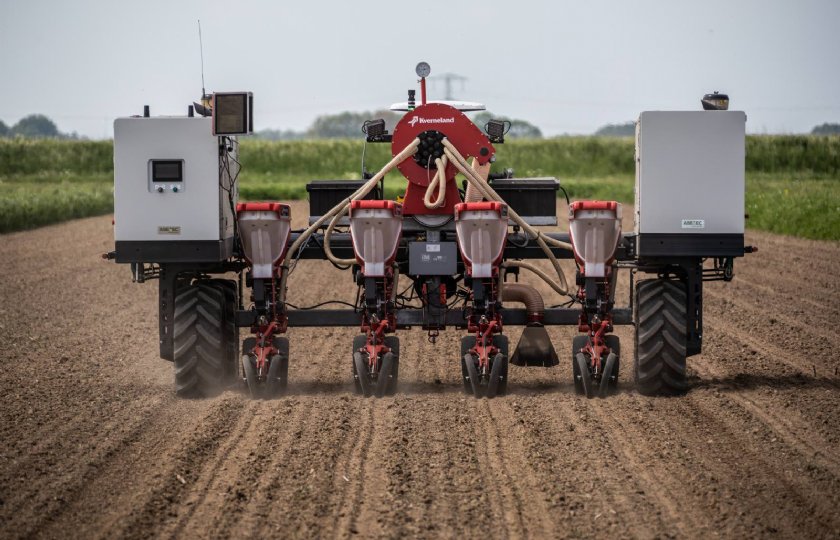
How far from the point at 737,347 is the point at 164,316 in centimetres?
592

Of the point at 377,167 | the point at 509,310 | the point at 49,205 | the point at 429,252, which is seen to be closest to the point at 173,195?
the point at 429,252

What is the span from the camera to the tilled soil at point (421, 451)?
7.46 metres

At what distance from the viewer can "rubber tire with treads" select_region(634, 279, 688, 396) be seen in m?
11.1

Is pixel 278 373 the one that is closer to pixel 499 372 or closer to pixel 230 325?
pixel 230 325

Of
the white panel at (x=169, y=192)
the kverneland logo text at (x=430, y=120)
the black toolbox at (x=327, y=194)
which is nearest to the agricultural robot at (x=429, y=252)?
the white panel at (x=169, y=192)

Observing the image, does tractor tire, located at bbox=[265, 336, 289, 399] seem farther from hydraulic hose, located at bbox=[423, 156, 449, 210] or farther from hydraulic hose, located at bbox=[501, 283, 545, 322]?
hydraulic hose, located at bbox=[501, 283, 545, 322]

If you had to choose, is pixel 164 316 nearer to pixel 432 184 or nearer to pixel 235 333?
pixel 235 333

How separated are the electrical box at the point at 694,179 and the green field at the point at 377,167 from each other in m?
20.3

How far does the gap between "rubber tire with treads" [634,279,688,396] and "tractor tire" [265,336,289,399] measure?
9.42 feet

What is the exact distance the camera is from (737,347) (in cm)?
1406

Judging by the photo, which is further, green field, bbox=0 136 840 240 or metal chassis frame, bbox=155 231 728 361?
green field, bbox=0 136 840 240

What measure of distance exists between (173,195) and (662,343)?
4.13m

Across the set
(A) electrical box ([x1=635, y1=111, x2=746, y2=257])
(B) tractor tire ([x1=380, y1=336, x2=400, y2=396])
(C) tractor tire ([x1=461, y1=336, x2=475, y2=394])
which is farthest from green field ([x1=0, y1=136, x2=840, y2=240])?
(B) tractor tire ([x1=380, y1=336, x2=400, y2=396])

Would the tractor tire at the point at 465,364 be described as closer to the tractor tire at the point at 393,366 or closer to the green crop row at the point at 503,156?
the tractor tire at the point at 393,366
